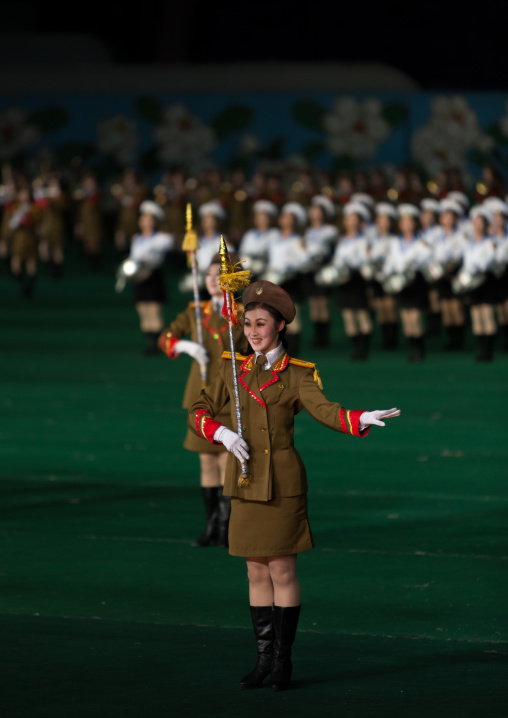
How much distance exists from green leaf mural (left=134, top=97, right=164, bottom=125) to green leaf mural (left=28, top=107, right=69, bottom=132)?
1571 millimetres

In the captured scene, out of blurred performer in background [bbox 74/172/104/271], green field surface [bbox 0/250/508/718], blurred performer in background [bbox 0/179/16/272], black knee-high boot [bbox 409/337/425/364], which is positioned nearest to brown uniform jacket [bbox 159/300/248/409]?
green field surface [bbox 0/250/508/718]

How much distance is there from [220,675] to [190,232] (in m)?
3.04

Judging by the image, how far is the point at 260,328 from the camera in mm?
5762

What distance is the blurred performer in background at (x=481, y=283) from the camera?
654 inches

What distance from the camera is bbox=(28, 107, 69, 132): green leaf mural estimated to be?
107ft

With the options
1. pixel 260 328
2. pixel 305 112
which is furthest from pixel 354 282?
pixel 305 112

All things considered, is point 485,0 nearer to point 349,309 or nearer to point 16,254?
point 16,254

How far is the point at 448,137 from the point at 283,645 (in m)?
28.5

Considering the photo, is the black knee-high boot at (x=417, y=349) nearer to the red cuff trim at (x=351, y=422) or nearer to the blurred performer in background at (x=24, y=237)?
the blurred performer in background at (x=24, y=237)

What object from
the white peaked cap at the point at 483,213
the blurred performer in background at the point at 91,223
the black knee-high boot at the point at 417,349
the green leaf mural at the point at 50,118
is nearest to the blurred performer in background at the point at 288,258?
the black knee-high boot at the point at 417,349

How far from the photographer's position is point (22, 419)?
1298 centimetres

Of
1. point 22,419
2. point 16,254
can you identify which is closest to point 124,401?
point 22,419

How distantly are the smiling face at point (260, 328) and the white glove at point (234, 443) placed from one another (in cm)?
35

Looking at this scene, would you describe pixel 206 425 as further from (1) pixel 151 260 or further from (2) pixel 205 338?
(1) pixel 151 260
